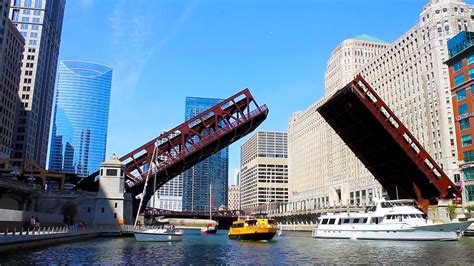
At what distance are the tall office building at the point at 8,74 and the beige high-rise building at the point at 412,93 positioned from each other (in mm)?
72751

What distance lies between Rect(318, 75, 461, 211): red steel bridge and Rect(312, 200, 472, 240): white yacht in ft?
7.61

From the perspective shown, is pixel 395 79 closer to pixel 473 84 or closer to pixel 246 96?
pixel 473 84

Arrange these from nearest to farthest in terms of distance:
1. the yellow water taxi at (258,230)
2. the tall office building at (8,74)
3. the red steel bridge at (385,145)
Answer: the red steel bridge at (385,145) → the yellow water taxi at (258,230) → the tall office building at (8,74)

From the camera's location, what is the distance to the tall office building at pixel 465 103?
53.2 m

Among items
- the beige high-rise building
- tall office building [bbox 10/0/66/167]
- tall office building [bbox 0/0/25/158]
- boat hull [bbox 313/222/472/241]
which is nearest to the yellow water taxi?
boat hull [bbox 313/222/472/241]

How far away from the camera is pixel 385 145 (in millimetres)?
41750

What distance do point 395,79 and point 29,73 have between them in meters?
85.4

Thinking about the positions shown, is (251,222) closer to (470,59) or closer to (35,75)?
(470,59)

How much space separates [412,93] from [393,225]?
52995 millimetres

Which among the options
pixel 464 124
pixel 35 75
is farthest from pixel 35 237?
pixel 35 75

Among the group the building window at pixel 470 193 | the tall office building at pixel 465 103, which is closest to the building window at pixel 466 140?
the tall office building at pixel 465 103

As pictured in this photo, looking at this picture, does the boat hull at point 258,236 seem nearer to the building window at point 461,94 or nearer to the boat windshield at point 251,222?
the boat windshield at point 251,222

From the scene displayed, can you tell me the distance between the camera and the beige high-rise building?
77.9 meters

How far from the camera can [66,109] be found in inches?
7835
